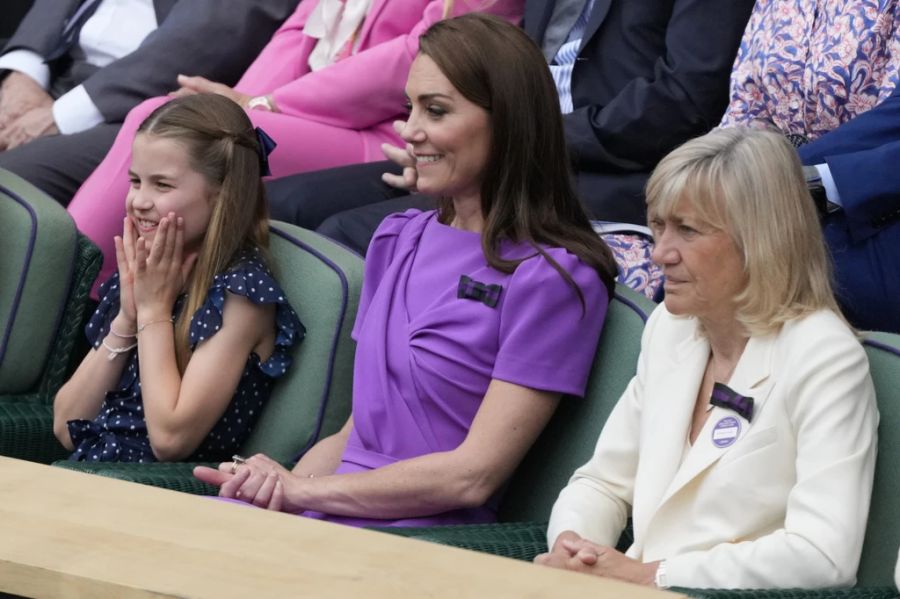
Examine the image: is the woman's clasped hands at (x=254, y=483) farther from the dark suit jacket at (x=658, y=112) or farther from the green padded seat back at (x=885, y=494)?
the dark suit jacket at (x=658, y=112)

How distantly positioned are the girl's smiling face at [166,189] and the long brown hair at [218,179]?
14mm

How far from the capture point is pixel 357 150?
4.00 meters

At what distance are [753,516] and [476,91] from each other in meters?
0.88

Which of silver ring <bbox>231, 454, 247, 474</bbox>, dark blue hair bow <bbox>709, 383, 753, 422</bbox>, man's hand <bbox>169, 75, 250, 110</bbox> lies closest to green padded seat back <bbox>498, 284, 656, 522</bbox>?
dark blue hair bow <bbox>709, 383, 753, 422</bbox>

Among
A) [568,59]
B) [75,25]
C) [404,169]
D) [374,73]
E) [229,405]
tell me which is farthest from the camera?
[75,25]

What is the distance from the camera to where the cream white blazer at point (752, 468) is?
200 centimetres

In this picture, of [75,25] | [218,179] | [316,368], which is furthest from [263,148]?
[75,25]

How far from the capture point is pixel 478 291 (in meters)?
2.55

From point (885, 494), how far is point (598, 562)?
15.5 inches

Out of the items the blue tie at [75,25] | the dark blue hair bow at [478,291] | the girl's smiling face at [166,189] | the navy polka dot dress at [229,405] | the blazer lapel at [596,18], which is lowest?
the navy polka dot dress at [229,405]

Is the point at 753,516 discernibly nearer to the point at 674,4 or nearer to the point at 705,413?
the point at 705,413

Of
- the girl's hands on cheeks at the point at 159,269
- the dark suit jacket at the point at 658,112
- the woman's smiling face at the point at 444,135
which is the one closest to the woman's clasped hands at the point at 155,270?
the girl's hands on cheeks at the point at 159,269

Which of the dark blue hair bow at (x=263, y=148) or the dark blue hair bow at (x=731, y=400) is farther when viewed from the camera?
the dark blue hair bow at (x=263, y=148)

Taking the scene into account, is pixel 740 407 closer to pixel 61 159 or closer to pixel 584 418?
pixel 584 418
